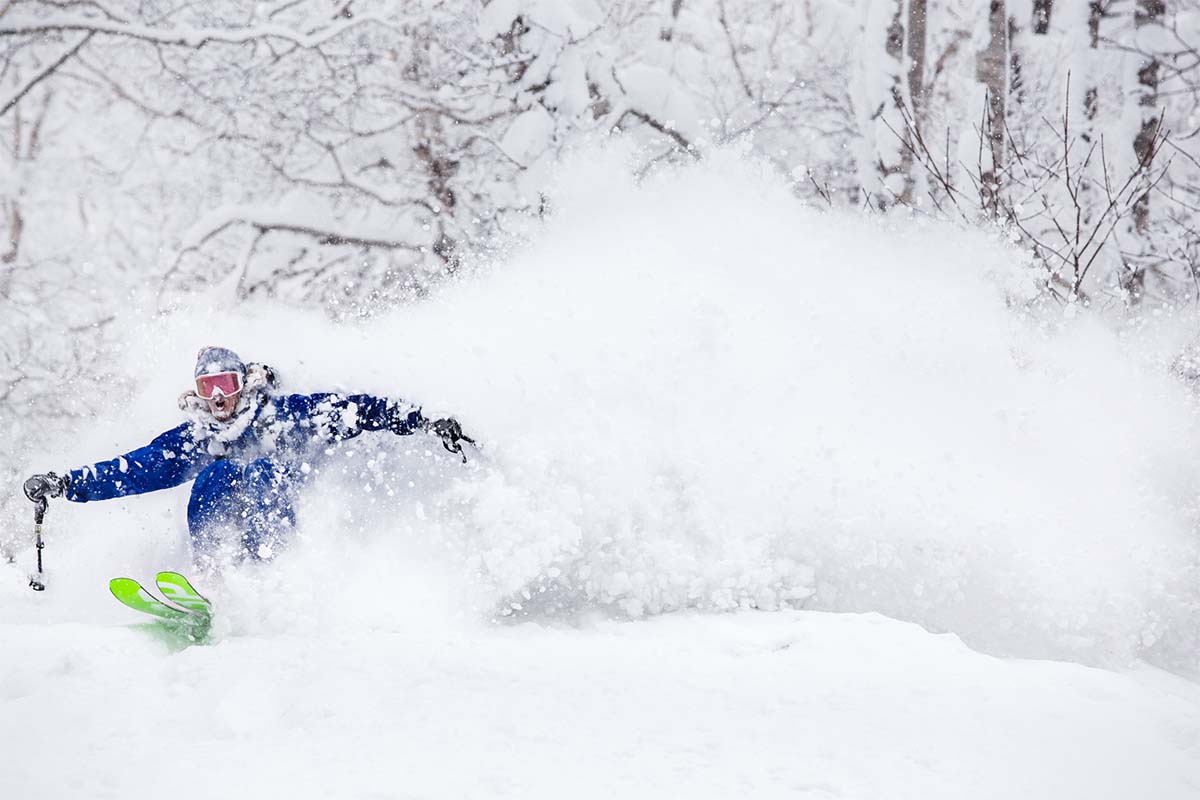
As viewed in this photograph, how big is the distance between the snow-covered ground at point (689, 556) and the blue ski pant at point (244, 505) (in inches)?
6.5

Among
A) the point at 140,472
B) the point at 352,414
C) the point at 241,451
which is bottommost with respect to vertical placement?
the point at 140,472

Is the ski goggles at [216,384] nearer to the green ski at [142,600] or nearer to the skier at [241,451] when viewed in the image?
the skier at [241,451]

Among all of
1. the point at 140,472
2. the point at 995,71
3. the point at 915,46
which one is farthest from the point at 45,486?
the point at 915,46

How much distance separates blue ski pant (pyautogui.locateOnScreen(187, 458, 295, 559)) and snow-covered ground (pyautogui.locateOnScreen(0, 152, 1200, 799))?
0.55 ft

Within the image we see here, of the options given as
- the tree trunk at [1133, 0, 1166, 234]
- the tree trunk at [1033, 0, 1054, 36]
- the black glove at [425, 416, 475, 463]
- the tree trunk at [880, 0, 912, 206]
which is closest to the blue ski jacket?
the black glove at [425, 416, 475, 463]

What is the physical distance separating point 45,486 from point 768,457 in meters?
3.63

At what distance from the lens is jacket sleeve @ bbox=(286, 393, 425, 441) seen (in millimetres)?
4145

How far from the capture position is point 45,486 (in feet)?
12.8

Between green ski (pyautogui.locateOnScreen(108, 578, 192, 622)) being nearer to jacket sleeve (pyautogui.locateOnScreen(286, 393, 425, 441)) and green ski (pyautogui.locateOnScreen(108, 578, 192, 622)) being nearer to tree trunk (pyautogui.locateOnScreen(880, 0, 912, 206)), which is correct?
jacket sleeve (pyautogui.locateOnScreen(286, 393, 425, 441))

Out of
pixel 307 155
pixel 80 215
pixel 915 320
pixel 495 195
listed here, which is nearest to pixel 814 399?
pixel 915 320

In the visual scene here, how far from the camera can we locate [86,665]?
2.83 m

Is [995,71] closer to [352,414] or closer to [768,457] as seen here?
[768,457]

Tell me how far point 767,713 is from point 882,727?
357 millimetres

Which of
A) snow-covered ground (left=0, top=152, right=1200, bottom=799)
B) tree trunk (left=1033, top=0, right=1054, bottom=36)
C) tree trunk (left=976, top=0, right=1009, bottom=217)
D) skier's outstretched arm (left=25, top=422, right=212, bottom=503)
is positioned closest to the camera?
snow-covered ground (left=0, top=152, right=1200, bottom=799)
